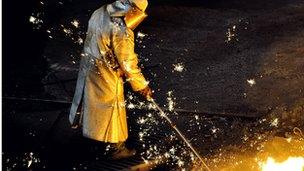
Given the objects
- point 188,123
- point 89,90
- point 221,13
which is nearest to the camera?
point 89,90

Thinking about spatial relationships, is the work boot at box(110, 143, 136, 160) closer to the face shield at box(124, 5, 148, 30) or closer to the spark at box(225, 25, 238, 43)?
the face shield at box(124, 5, 148, 30)

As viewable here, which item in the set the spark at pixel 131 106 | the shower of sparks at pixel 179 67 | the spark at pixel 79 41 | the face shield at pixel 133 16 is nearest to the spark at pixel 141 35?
the spark at pixel 79 41

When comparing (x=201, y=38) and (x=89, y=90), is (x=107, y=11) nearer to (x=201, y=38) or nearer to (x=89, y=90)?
→ (x=89, y=90)

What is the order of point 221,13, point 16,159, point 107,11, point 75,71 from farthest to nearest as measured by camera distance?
point 221,13, point 75,71, point 16,159, point 107,11

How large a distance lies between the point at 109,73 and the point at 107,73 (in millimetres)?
25

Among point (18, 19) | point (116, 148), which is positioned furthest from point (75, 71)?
point (116, 148)

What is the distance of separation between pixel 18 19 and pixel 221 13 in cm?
520

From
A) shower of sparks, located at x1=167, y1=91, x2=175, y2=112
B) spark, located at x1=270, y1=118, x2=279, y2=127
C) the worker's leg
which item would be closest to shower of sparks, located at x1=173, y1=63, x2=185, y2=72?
shower of sparks, located at x1=167, y1=91, x2=175, y2=112

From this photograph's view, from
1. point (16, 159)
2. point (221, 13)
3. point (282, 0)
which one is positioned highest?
point (282, 0)

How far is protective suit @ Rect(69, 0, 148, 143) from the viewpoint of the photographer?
4867mm

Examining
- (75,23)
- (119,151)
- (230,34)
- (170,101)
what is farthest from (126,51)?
(75,23)

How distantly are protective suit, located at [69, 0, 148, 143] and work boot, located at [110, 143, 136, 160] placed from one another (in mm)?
204

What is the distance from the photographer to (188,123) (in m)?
6.40

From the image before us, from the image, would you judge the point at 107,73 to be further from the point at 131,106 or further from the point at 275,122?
the point at 275,122
